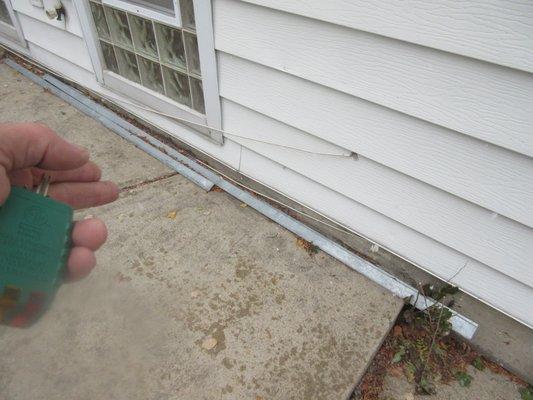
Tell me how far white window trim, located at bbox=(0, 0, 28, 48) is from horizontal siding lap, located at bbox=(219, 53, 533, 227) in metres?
2.66

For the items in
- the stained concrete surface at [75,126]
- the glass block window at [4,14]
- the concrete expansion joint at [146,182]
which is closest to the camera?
the concrete expansion joint at [146,182]

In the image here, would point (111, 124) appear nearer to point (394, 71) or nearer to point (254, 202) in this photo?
point (254, 202)

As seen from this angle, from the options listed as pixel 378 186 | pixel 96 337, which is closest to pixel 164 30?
pixel 378 186

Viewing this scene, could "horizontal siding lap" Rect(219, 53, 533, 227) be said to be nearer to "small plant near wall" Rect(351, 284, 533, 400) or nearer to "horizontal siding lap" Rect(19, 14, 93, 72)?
"small plant near wall" Rect(351, 284, 533, 400)

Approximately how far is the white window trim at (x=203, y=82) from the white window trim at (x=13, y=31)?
131 centimetres

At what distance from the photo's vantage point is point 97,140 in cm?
283

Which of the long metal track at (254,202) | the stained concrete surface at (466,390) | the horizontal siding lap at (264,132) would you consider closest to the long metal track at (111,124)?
the long metal track at (254,202)

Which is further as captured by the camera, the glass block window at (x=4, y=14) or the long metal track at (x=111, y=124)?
the glass block window at (x=4, y=14)

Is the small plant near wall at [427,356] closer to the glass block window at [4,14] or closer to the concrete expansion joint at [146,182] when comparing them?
the concrete expansion joint at [146,182]

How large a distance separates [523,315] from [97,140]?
9.61ft

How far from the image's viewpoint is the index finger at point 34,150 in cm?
98

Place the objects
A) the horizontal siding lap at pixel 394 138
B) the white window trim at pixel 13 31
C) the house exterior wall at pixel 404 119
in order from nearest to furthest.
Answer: the house exterior wall at pixel 404 119 → the horizontal siding lap at pixel 394 138 → the white window trim at pixel 13 31

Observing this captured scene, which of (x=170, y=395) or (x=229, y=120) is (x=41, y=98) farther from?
(x=170, y=395)

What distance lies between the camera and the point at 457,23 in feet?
4.03
